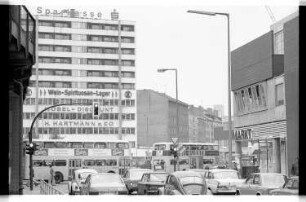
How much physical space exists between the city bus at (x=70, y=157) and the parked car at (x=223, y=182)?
21.8 meters

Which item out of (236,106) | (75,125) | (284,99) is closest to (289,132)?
(284,99)

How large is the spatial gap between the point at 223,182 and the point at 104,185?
627 centimetres

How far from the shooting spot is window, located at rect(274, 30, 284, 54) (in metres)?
41.8

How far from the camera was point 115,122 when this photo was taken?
113312 mm

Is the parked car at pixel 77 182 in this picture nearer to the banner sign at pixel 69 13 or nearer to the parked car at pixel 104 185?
the parked car at pixel 104 185

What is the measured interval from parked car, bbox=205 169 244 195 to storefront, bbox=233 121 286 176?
1445 cm

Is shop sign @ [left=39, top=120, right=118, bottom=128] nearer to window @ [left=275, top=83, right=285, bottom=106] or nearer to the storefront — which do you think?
the storefront

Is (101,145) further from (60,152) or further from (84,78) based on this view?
(84,78)

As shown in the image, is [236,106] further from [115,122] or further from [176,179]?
[115,122]

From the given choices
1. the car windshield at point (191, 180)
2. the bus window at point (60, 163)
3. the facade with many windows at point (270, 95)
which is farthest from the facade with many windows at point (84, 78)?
the car windshield at point (191, 180)

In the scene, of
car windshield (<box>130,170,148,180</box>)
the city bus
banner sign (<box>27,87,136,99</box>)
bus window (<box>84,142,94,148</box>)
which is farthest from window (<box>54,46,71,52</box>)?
car windshield (<box>130,170,148,180</box>)

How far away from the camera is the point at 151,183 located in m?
25.3

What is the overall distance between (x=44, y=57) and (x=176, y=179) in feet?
316

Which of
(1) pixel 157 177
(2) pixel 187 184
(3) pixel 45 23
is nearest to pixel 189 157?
(1) pixel 157 177
